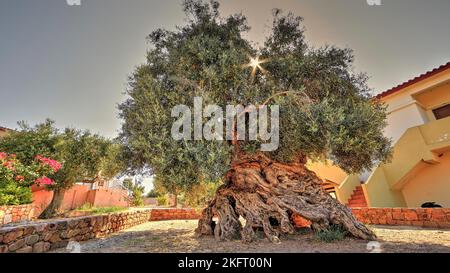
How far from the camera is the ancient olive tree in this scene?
5516 mm

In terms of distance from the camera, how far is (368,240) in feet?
18.6

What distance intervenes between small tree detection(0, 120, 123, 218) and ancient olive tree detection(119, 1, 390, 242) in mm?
8246

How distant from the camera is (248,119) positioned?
6.19 metres

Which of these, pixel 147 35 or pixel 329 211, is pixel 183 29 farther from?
pixel 329 211

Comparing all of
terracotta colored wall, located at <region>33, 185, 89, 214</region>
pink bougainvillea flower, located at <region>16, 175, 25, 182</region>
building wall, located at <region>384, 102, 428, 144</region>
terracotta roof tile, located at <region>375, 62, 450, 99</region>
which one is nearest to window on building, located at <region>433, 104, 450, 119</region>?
building wall, located at <region>384, 102, 428, 144</region>

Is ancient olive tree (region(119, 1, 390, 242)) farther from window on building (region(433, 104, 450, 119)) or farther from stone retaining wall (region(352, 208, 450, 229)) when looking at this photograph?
window on building (region(433, 104, 450, 119))

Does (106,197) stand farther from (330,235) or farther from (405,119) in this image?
(405,119)

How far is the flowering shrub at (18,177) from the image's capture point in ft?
32.0

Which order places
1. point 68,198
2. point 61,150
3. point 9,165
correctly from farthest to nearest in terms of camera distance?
point 68,198
point 61,150
point 9,165

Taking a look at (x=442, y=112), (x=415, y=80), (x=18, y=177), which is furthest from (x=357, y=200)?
(x=18, y=177)

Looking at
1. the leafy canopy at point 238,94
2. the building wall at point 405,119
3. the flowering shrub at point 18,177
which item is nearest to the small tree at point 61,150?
the flowering shrub at point 18,177

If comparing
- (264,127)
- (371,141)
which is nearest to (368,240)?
(371,141)

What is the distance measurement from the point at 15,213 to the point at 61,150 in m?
4.20

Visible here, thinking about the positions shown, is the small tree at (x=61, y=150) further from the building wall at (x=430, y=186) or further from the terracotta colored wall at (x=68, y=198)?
the building wall at (x=430, y=186)
